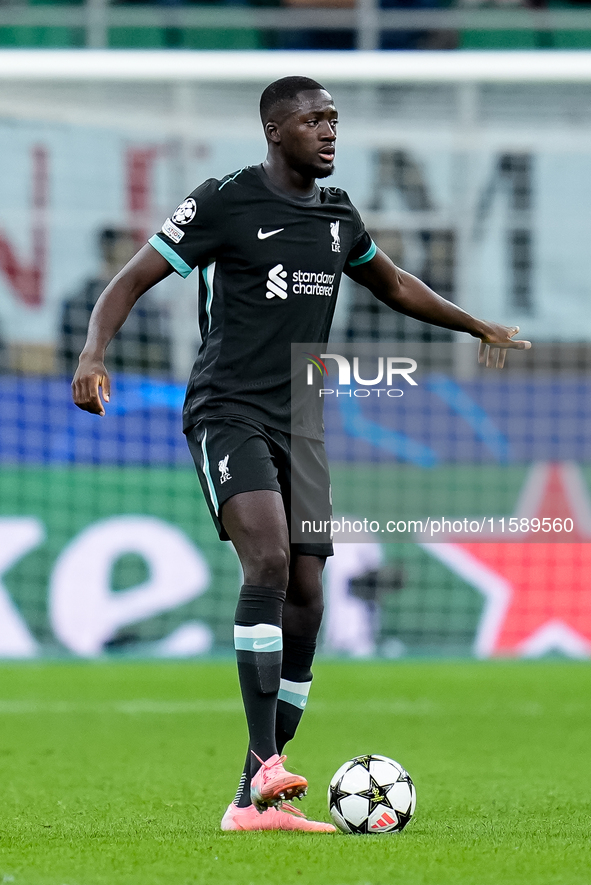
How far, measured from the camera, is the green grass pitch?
3.28 meters

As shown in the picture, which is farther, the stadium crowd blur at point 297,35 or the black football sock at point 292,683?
the stadium crowd blur at point 297,35

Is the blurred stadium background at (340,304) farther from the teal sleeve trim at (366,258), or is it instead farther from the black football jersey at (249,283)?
the black football jersey at (249,283)

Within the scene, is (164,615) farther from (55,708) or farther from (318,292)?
(318,292)

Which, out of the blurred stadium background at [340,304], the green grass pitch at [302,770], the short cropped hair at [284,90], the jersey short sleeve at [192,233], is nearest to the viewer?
the green grass pitch at [302,770]

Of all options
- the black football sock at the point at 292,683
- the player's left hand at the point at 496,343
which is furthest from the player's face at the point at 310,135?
the black football sock at the point at 292,683

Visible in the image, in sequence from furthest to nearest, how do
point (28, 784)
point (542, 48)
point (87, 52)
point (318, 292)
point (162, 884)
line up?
point (542, 48) → point (87, 52) → point (28, 784) → point (318, 292) → point (162, 884)

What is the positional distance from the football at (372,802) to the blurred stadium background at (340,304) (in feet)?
18.0

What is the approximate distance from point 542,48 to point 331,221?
986 centimetres

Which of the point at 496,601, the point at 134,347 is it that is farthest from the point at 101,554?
the point at 496,601

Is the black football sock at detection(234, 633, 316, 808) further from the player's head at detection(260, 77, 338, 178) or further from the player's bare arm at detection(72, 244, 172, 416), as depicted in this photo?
the player's head at detection(260, 77, 338, 178)

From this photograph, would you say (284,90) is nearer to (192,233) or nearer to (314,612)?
(192,233)

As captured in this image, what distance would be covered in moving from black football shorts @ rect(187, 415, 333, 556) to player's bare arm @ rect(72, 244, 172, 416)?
1.14ft

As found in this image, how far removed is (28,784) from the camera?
491cm

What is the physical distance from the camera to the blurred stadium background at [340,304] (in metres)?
9.48
